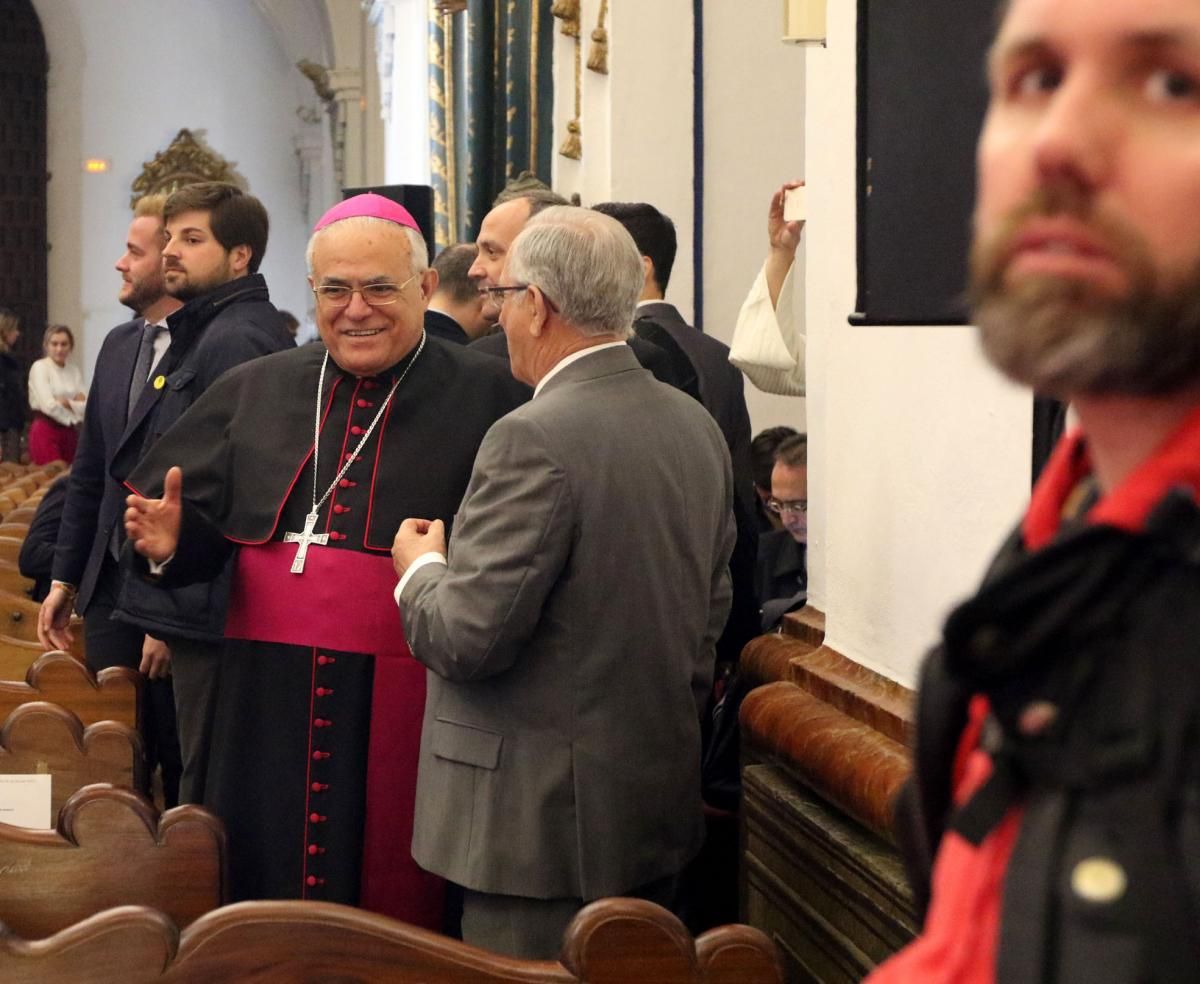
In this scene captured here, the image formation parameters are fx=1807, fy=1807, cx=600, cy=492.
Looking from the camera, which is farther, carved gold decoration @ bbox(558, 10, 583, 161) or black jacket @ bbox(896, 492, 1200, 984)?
carved gold decoration @ bbox(558, 10, 583, 161)

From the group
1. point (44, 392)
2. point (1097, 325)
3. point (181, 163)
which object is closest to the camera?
point (1097, 325)

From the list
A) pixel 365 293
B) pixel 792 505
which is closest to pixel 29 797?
pixel 365 293

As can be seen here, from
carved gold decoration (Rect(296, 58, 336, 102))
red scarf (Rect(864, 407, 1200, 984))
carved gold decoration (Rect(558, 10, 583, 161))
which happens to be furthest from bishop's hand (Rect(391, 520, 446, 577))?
carved gold decoration (Rect(296, 58, 336, 102))

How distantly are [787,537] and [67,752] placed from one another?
1.97 metres

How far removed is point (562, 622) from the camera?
2.67 metres

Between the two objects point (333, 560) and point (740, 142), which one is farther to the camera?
point (740, 142)

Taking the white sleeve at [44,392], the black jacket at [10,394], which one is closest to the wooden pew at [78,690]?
the white sleeve at [44,392]

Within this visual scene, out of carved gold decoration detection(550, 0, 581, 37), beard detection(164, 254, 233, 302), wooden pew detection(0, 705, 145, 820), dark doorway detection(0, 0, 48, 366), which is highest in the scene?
dark doorway detection(0, 0, 48, 366)

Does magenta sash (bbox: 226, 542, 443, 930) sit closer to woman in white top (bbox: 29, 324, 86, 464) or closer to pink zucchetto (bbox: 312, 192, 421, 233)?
pink zucchetto (bbox: 312, 192, 421, 233)

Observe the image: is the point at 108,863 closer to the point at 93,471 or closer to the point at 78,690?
the point at 78,690

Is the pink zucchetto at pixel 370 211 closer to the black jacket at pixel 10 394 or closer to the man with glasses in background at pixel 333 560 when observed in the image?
the man with glasses in background at pixel 333 560

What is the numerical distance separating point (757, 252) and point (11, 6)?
15227 millimetres

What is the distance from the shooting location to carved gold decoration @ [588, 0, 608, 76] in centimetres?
575

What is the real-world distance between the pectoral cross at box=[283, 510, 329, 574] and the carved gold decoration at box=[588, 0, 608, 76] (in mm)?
2865
